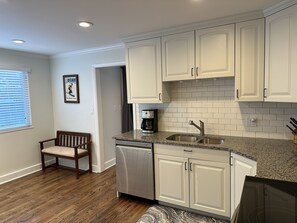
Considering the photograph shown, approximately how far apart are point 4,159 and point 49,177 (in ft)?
2.72

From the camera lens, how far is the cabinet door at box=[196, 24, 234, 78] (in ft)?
8.02

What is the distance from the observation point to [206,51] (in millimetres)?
2559

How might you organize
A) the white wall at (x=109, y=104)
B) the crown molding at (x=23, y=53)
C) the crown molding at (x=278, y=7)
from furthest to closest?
the white wall at (x=109, y=104) → the crown molding at (x=23, y=53) → the crown molding at (x=278, y=7)

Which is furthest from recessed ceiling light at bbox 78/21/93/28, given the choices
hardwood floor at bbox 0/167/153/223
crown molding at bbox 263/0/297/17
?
hardwood floor at bbox 0/167/153/223

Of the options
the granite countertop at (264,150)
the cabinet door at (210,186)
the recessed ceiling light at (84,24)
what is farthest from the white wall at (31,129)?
the cabinet door at (210,186)

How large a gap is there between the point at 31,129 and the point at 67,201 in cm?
186

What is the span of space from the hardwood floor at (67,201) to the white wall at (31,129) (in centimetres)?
29

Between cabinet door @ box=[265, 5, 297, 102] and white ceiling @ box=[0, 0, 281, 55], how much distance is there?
20 centimetres

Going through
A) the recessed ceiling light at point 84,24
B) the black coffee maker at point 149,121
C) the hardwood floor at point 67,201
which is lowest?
the hardwood floor at point 67,201

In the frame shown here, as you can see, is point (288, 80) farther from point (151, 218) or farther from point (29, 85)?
point (29, 85)

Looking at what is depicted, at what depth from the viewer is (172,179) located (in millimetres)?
2672

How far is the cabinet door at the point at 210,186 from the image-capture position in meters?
2.35

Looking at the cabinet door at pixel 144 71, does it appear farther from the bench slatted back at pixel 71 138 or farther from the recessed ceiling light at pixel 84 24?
the bench slatted back at pixel 71 138

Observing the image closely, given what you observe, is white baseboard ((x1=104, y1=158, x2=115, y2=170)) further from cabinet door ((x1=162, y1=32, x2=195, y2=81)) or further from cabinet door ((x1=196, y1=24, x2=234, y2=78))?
cabinet door ((x1=196, y1=24, x2=234, y2=78))
